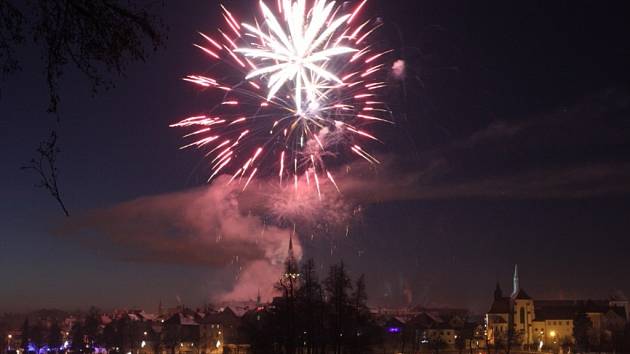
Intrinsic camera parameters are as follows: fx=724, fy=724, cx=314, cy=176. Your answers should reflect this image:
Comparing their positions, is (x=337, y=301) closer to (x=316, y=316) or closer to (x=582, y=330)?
(x=316, y=316)

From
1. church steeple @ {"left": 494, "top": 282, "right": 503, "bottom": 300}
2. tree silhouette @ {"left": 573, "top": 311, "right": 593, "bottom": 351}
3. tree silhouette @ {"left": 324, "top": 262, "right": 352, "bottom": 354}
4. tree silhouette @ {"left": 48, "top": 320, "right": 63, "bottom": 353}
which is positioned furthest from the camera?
church steeple @ {"left": 494, "top": 282, "right": 503, "bottom": 300}

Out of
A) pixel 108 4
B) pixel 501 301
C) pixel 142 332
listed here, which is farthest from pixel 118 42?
pixel 501 301

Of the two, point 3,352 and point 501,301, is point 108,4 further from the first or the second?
point 501,301

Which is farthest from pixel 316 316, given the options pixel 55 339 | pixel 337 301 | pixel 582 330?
pixel 55 339

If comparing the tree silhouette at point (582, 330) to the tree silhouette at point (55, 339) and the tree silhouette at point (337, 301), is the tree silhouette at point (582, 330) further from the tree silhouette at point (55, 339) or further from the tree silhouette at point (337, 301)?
the tree silhouette at point (55, 339)

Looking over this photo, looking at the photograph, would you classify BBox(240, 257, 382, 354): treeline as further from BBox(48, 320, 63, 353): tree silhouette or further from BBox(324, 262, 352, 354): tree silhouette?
BBox(48, 320, 63, 353): tree silhouette

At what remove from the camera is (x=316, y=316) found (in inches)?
2346

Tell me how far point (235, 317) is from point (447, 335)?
126ft

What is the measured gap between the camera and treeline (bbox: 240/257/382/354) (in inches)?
2194

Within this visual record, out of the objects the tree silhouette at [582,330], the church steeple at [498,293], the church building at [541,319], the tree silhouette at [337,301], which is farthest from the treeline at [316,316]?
the church steeple at [498,293]

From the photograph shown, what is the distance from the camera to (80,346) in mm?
116625

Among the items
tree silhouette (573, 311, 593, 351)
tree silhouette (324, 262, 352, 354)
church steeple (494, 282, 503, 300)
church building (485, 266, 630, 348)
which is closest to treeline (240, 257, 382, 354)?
tree silhouette (324, 262, 352, 354)

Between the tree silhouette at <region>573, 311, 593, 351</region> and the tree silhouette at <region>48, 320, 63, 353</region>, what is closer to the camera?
the tree silhouette at <region>573, 311, 593, 351</region>

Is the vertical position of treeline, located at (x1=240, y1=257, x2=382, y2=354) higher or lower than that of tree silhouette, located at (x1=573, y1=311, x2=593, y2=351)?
higher
